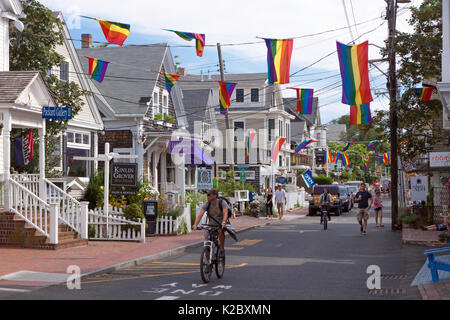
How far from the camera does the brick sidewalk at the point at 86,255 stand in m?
12.5

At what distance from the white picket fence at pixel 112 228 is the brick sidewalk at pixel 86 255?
344mm

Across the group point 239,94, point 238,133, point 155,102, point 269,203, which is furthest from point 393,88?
point 239,94

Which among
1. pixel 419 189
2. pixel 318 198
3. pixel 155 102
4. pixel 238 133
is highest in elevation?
pixel 238 133

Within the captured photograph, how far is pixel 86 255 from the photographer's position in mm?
14789

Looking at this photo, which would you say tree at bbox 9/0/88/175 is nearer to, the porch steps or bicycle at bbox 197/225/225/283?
the porch steps

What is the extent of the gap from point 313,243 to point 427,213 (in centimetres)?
755

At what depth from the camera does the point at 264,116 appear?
57219mm

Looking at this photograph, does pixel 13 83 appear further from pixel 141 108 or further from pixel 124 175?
pixel 141 108

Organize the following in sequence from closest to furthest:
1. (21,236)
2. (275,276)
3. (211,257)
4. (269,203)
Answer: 1. (211,257)
2. (275,276)
3. (21,236)
4. (269,203)

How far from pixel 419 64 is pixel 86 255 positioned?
1472cm

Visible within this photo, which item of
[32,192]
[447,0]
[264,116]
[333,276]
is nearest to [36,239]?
[32,192]

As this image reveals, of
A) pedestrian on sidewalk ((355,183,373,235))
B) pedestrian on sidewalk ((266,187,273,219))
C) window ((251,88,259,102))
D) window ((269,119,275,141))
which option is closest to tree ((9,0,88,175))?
pedestrian on sidewalk ((355,183,373,235))

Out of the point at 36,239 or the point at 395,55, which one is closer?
the point at 36,239
